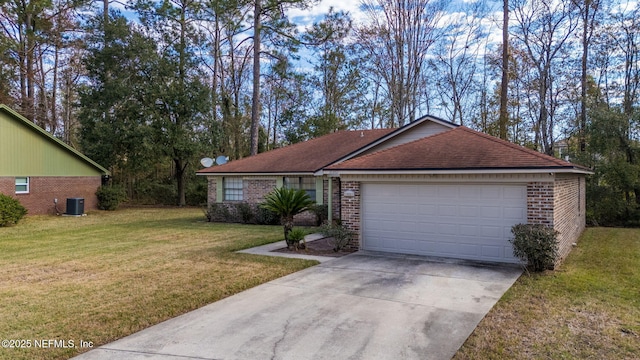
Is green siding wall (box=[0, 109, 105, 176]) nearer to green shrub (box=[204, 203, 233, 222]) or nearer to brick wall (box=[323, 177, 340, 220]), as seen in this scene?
green shrub (box=[204, 203, 233, 222])

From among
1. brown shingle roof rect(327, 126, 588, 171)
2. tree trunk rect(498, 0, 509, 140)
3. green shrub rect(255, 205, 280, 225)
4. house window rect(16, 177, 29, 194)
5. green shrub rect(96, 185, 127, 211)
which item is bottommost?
green shrub rect(255, 205, 280, 225)

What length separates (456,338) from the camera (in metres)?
4.64

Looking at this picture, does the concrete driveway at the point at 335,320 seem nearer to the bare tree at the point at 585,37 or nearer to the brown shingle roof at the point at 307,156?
the brown shingle roof at the point at 307,156

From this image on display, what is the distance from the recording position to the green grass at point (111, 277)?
508 centimetres

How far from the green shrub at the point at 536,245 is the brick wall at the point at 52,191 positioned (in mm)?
21568

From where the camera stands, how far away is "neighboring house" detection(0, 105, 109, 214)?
18.8 m

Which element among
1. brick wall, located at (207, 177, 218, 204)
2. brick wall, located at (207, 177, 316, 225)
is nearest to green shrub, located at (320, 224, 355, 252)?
brick wall, located at (207, 177, 316, 225)

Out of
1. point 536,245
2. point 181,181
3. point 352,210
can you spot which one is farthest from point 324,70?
point 536,245

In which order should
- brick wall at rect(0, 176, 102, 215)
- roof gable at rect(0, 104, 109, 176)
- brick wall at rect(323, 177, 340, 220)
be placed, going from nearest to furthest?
brick wall at rect(323, 177, 340, 220) → roof gable at rect(0, 104, 109, 176) → brick wall at rect(0, 176, 102, 215)

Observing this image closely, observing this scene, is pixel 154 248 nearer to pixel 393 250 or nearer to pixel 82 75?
pixel 393 250

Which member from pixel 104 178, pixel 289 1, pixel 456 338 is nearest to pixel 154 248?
pixel 456 338

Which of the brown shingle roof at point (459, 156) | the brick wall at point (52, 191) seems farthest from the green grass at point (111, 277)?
the brick wall at point (52, 191)

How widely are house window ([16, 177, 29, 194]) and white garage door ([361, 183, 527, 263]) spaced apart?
18302 mm

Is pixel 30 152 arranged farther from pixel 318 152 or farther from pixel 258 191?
pixel 318 152
